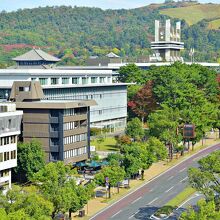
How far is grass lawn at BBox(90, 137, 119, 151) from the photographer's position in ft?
418

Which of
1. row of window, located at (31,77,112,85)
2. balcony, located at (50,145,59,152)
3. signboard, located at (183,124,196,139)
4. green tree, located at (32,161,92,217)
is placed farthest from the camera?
row of window, located at (31,77,112,85)

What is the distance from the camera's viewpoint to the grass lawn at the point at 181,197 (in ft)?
282

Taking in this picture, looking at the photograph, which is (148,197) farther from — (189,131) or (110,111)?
(110,111)

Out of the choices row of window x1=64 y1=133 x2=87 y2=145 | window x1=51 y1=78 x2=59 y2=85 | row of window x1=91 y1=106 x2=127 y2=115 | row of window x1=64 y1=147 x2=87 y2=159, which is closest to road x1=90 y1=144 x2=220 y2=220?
row of window x1=64 y1=147 x2=87 y2=159

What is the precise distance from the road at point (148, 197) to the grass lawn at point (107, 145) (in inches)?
757

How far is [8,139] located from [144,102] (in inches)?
2949

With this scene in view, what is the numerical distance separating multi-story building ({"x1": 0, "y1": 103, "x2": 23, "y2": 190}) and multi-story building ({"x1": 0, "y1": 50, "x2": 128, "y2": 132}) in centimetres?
3085

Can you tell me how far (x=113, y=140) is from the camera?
13975cm

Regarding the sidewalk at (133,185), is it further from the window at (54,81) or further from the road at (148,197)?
the window at (54,81)

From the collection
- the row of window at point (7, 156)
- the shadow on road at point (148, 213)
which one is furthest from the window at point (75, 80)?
the shadow on road at point (148, 213)

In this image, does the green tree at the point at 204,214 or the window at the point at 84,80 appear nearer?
the green tree at the point at 204,214

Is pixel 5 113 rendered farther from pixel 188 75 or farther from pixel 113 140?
pixel 188 75

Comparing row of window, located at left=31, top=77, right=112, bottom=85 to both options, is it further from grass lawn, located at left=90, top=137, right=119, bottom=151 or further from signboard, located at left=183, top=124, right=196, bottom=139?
signboard, located at left=183, top=124, right=196, bottom=139

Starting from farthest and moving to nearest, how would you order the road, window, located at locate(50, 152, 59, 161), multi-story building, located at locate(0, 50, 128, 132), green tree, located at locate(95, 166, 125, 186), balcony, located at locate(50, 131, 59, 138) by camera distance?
multi-story building, located at locate(0, 50, 128, 132) < window, located at locate(50, 152, 59, 161) < balcony, located at locate(50, 131, 59, 138) < green tree, located at locate(95, 166, 125, 186) < the road
